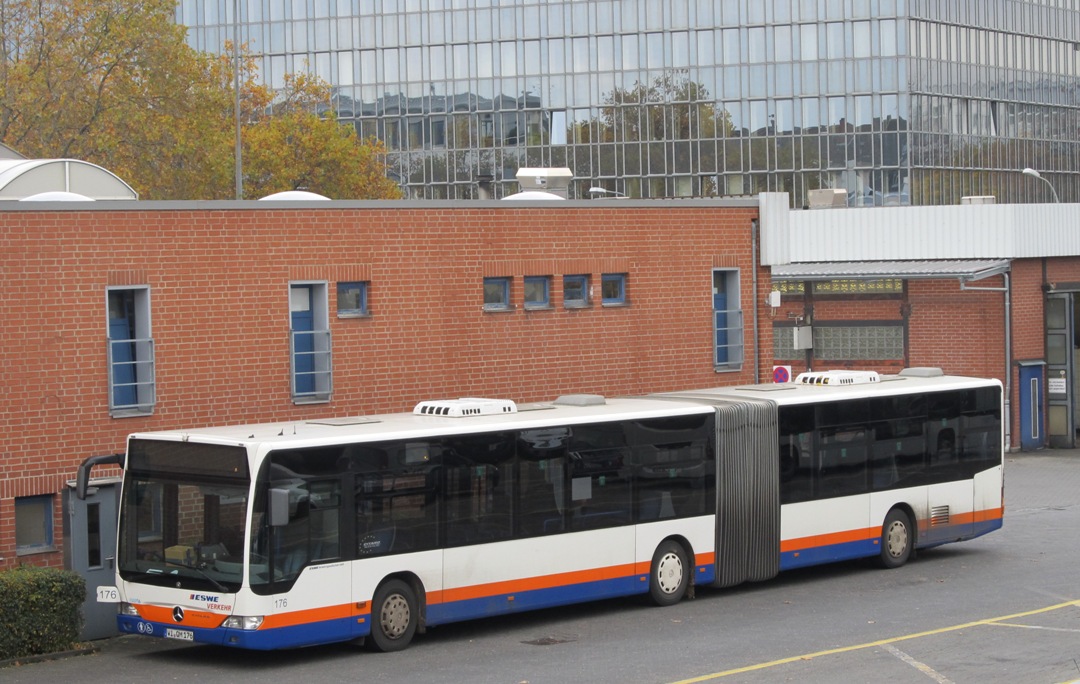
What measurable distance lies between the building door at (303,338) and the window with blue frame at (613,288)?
5075mm

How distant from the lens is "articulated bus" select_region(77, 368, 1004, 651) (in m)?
16.0

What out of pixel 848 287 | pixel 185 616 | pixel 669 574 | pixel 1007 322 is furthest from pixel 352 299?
pixel 1007 322

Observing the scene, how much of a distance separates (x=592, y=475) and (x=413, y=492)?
2661 millimetres

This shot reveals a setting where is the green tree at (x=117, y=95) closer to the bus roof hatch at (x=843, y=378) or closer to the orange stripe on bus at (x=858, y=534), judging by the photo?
the bus roof hatch at (x=843, y=378)

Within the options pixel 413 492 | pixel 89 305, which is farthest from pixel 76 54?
pixel 413 492

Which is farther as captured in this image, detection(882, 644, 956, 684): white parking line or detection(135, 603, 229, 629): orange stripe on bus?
detection(135, 603, 229, 629): orange stripe on bus

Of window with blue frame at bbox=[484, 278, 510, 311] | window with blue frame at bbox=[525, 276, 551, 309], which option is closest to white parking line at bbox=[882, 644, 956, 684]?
window with blue frame at bbox=[484, 278, 510, 311]

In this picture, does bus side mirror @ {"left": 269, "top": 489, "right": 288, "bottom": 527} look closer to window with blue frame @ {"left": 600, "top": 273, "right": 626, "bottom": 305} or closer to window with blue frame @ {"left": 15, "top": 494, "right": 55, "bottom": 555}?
window with blue frame @ {"left": 15, "top": 494, "right": 55, "bottom": 555}

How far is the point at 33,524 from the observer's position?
59.4 ft

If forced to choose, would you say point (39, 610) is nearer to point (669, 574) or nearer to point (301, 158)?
point (669, 574)

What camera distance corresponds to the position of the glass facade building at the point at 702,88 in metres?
80.9

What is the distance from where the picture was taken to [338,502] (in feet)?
54.0

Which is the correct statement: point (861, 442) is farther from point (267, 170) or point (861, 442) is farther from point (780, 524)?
point (267, 170)

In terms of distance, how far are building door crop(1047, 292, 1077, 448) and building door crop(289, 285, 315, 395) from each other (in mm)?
23620
